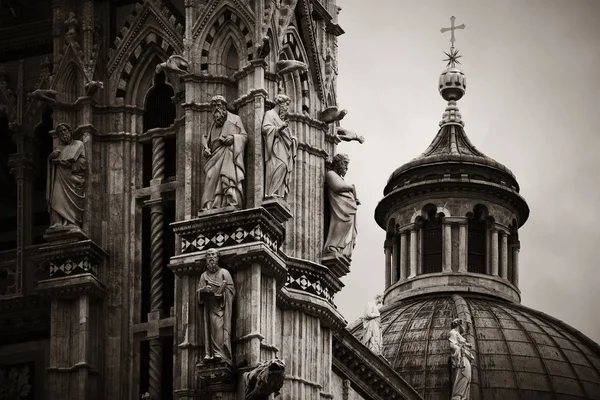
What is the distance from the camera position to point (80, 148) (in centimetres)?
5206

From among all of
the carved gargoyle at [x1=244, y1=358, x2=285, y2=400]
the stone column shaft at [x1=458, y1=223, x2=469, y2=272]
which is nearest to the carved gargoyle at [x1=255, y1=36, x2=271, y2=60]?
the carved gargoyle at [x1=244, y1=358, x2=285, y2=400]

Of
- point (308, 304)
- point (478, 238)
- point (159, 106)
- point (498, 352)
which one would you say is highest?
point (478, 238)

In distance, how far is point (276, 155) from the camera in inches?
1966

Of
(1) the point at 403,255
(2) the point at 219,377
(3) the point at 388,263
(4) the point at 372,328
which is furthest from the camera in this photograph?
(3) the point at 388,263

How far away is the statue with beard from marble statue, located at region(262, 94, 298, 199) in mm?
434

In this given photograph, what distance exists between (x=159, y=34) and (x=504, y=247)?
6852cm

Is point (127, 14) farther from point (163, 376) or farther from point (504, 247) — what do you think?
point (504, 247)

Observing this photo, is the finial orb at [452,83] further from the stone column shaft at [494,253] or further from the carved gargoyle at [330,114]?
the carved gargoyle at [330,114]

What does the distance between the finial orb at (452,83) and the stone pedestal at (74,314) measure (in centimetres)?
6910

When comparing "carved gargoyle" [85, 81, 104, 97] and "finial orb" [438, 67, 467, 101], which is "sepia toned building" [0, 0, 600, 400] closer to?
"carved gargoyle" [85, 81, 104, 97]

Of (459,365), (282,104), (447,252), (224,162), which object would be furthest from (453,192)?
(224,162)

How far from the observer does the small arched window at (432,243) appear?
120 m

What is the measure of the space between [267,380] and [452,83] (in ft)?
240

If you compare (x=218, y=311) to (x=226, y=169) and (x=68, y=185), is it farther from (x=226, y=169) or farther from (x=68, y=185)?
(x=68, y=185)
